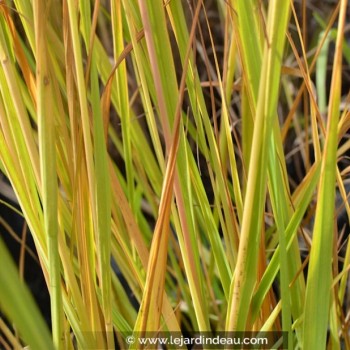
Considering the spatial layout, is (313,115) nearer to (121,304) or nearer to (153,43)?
(153,43)

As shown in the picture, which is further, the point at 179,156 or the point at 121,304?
the point at 121,304

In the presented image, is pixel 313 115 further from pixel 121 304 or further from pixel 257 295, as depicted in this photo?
pixel 121 304

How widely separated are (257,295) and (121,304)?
196mm

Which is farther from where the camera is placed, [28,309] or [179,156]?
[179,156]

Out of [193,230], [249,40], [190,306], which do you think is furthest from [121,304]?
[249,40]

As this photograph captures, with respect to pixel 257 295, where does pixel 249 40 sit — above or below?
above

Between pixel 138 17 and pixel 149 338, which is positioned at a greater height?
pixel 138 17

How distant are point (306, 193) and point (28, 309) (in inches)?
7.8

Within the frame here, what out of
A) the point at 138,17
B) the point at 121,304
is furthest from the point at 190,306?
the point at 138,17

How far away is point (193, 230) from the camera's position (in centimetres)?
39

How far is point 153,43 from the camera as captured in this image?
0.31 metres

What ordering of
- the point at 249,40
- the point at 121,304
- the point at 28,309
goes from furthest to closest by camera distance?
the point at 121,304 < the point at 249,40 < the point at 28,309

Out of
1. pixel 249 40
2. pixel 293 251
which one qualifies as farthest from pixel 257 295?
pixel 249 40

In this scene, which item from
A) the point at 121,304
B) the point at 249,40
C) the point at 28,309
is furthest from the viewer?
the point at 121,304
